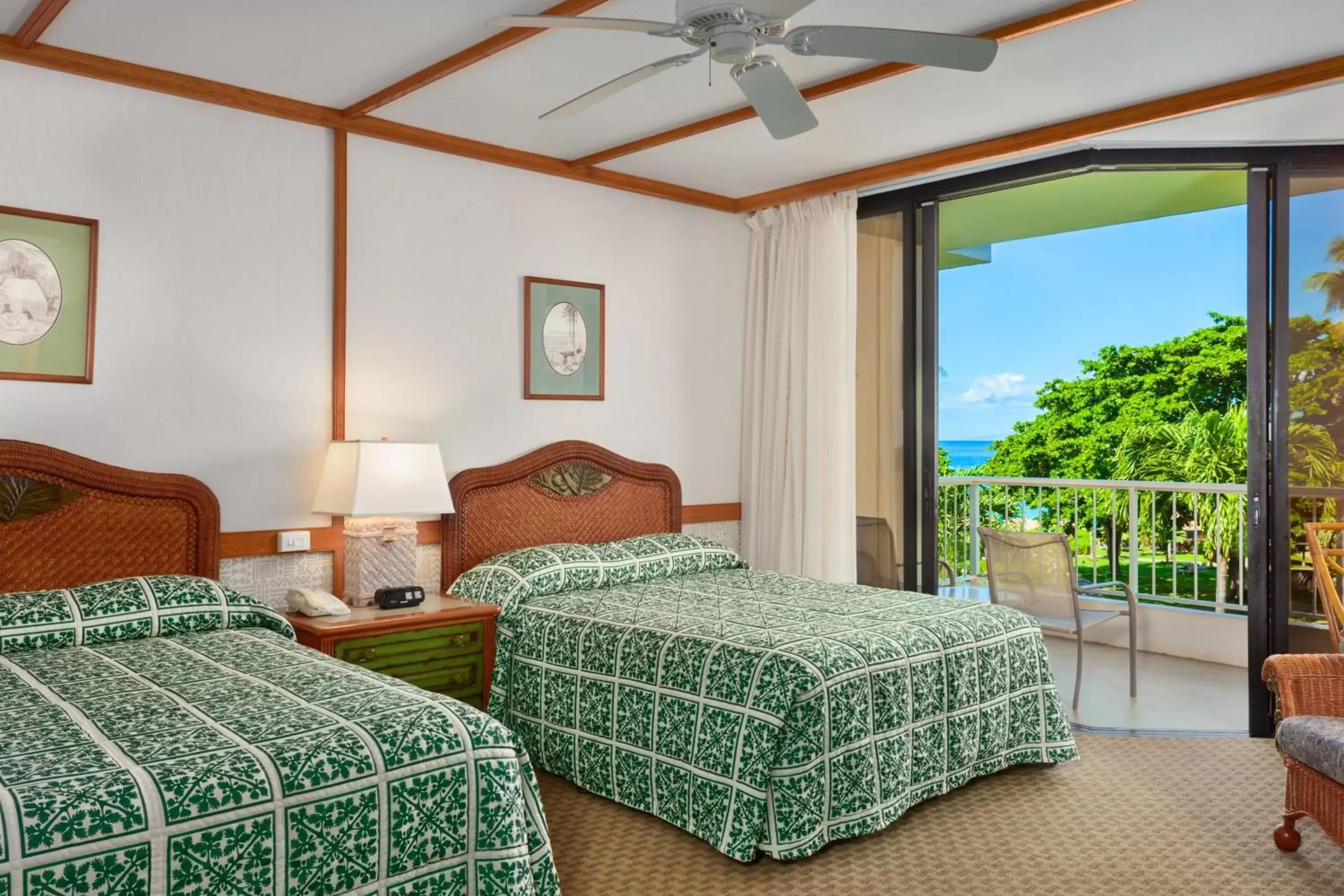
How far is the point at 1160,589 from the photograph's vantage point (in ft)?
23.5

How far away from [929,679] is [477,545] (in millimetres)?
1956

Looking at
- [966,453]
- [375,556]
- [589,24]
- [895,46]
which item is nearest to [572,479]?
[375,556]

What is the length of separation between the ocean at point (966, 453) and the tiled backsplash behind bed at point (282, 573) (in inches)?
481

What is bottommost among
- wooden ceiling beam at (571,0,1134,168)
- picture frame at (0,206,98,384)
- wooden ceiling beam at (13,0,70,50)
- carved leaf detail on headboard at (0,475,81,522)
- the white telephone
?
the white telephone

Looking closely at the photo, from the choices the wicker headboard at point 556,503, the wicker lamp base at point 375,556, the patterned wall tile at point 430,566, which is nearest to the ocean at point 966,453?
the wicker headboard at point 556,503

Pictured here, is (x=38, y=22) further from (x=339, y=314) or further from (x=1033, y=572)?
(x=1033, y=572)

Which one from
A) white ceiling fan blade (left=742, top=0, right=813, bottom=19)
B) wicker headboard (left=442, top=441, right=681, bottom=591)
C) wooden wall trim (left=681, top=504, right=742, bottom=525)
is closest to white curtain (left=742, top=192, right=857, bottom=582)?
wooden wall trim (left=681, top=504, right=742, bottom=525)

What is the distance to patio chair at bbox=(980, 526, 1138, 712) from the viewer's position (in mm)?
4500

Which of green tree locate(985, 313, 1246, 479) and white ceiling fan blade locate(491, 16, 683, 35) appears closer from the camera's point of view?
white ceiling fan blade locate(491, 16, 683, 35)

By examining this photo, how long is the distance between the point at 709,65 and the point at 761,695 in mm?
2011

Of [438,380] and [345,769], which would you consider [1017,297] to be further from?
[345,769]

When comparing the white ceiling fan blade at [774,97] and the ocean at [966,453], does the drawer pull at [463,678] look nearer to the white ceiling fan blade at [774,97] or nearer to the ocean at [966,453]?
the white ceiling fan blade at [774,97]

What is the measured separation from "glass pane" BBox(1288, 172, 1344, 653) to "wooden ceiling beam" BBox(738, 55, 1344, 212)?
0.76 meters

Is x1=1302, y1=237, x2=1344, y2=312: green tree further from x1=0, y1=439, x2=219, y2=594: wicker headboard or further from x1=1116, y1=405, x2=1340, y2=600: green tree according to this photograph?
x1=0, y1=439, x2=219, y2=594: wicker headboard
